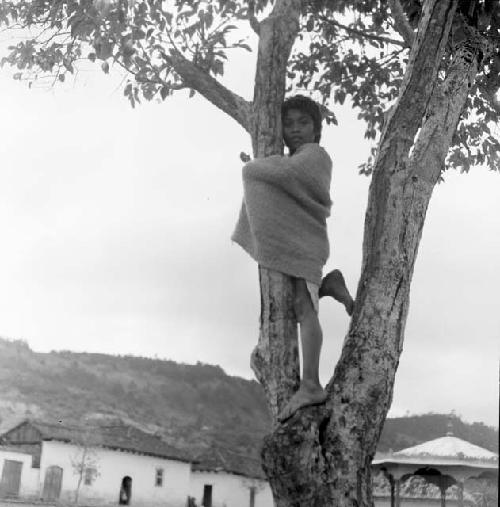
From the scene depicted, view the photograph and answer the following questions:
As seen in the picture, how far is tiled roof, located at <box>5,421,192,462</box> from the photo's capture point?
33.8 metres

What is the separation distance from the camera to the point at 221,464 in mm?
40562

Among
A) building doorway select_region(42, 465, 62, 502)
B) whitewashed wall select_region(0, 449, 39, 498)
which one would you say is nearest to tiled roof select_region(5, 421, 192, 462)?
whitewashed wall select_region(0, 449, 39, 498)

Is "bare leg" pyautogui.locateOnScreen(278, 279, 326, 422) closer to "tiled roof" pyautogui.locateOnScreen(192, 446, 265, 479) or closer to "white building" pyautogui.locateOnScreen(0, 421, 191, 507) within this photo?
"white building" pyautogui.locateOnScreen(0, 421, 191, 507)

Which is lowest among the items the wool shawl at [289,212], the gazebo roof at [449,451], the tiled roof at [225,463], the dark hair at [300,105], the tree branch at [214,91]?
the tiled roof at [225,463]

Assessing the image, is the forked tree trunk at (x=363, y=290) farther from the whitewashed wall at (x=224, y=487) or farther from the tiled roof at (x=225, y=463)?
the whitewashed wall at (x=224, y=487)

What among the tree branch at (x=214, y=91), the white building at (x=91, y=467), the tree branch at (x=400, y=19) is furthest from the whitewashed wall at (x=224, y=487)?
the tree branch at (x=214, y=91)

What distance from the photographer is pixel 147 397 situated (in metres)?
81.1

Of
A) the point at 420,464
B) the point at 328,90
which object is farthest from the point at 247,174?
the point at 420,464

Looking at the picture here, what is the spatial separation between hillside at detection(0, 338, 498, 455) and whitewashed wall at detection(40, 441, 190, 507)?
72.6ft

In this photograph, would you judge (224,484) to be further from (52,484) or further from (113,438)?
(52,484)

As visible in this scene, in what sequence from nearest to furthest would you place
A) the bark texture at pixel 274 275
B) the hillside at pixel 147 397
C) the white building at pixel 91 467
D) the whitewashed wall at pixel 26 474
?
1. the bark texture at pixel 274 275
2. the whitewashed wall at pixel 26 474
3. the white building at pixel 91 467
4. the hillside at pixel 147 397

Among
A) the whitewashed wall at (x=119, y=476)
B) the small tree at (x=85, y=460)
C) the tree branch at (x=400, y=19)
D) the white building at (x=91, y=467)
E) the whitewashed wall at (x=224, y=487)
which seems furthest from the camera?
the whitewashed wall at (x=224, y=487)

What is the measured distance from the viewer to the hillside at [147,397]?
62500 millimetres

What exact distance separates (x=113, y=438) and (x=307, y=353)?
114ft
